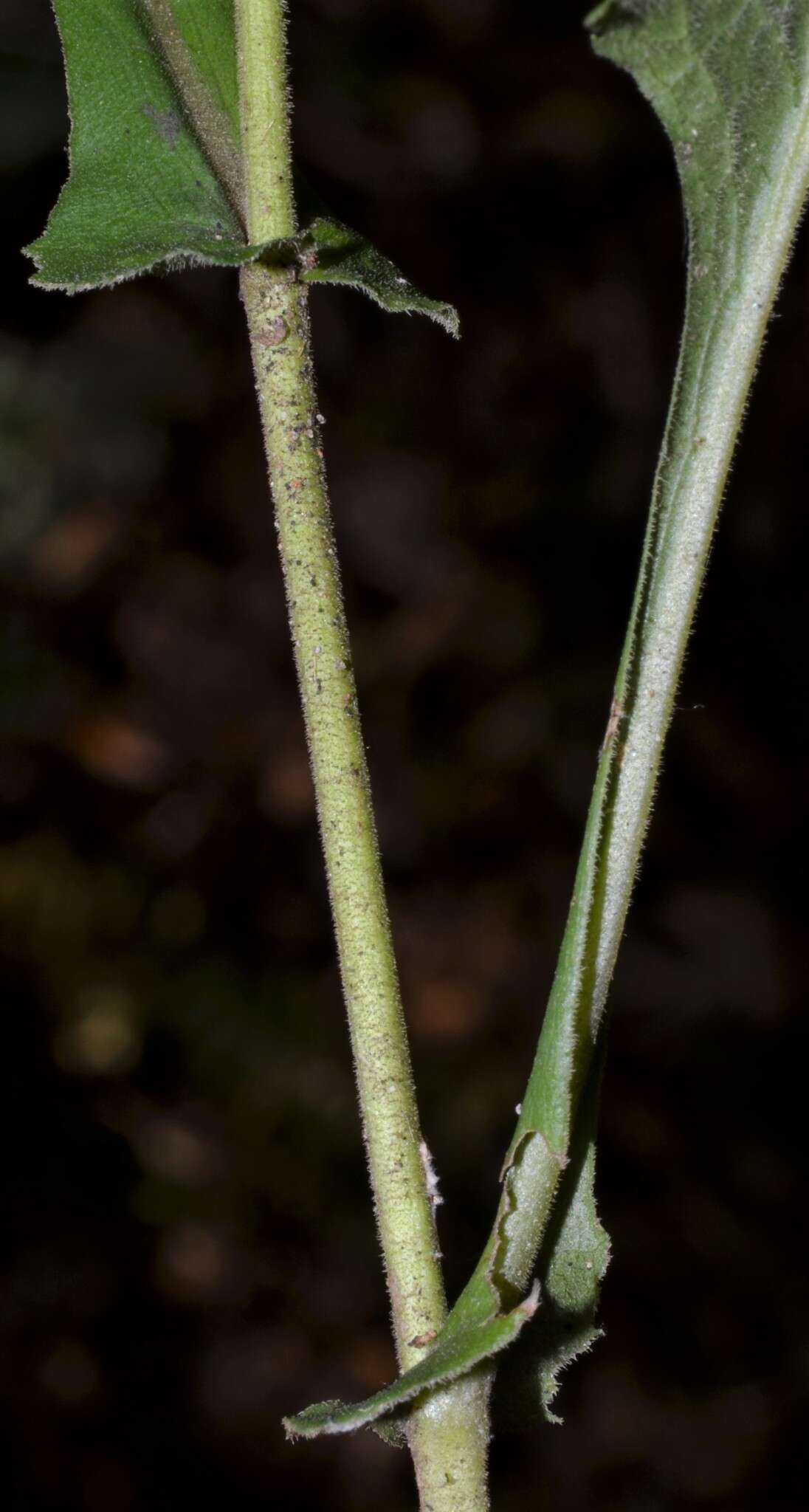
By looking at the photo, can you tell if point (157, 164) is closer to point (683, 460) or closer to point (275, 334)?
point (275, 334)

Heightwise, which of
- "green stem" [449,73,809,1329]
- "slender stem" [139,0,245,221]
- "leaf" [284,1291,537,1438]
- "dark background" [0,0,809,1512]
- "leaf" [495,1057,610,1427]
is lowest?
"dark background" [0,0,809,1512]

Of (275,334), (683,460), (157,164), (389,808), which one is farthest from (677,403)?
(389,808)

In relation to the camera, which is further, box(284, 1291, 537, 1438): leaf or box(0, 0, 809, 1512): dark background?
box(0, 0, 809, 1512): dark background

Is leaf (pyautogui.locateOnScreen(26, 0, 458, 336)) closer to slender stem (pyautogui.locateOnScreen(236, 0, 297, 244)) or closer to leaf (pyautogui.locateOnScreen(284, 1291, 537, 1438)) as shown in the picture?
slender stem (pyautogui.locateOnScreen(236, 0, 297, 244))

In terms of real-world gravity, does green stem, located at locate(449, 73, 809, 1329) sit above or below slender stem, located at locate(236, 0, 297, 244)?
below

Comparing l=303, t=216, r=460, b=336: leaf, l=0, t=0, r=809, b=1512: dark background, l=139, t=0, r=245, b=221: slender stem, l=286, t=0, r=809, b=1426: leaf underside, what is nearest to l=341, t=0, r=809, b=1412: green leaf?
l=286, t=0, r=809, b=1426: leaf underside

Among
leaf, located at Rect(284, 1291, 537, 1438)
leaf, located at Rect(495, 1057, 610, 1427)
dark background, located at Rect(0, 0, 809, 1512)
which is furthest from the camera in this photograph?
dark background, located at Rect(0, 0, 809, 1512)
